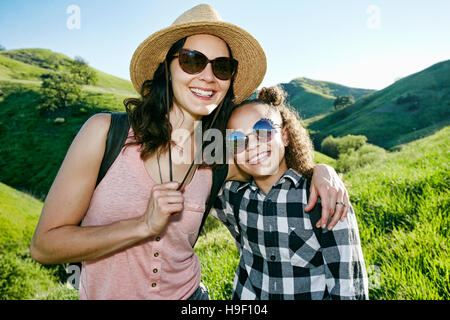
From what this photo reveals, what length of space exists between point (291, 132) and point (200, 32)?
4.07 ft

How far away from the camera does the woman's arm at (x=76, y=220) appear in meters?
1.33

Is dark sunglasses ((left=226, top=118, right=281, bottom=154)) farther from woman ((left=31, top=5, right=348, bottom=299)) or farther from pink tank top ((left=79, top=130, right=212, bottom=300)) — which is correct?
pink tank top ((left=79, top=130, right=212, bottom=300))

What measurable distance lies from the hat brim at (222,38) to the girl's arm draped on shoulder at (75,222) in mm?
890

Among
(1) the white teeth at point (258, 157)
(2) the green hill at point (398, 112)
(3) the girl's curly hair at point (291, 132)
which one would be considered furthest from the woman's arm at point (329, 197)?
(2) the green hill at point (398, 112)

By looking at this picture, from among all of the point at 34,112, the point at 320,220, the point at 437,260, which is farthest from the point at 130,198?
the point at 34,112

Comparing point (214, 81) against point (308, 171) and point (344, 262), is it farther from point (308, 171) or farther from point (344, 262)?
point (344, 262)

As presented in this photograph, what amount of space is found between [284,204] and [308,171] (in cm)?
40

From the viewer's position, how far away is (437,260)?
2.17 m

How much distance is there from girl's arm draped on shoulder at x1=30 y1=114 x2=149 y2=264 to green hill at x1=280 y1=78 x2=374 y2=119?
92112 millimetres

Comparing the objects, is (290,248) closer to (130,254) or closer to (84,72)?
(130,254)

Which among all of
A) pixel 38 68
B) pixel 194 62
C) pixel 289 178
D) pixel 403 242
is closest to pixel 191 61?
pixel 194 62

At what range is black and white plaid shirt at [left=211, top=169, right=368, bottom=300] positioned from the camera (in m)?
1.66

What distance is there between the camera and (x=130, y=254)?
1581 millimetres

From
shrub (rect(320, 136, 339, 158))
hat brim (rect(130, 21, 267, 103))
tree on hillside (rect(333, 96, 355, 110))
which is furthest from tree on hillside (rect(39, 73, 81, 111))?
tree on hillside (rect(333, 96, 355, 110))
